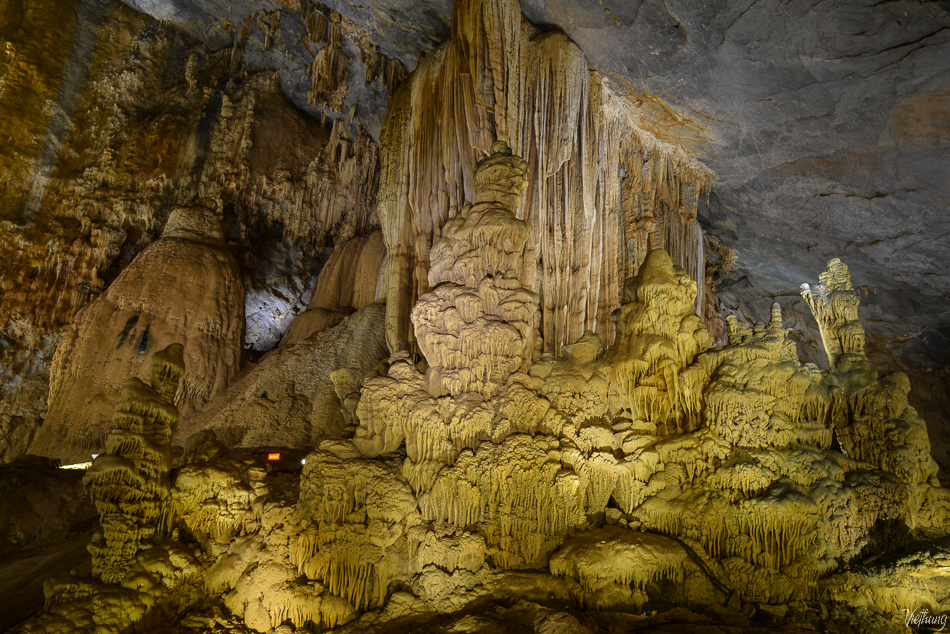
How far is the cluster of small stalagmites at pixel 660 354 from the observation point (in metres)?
6.25

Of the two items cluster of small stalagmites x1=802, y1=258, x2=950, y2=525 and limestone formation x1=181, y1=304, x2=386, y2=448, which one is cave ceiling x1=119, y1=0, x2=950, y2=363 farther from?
limestone formation x1=181, y1=304, x2=386, y2=448

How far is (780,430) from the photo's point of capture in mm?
5785

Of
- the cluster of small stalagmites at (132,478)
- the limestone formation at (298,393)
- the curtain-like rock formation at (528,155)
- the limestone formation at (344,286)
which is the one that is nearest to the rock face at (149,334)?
Result: the limestone formation at (298,393)

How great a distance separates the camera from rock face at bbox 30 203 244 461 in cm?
975

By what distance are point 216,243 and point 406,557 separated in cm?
865

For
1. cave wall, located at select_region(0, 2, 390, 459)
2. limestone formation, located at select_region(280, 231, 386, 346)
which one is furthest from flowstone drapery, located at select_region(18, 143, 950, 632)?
cave wall, located at select_region(0, 2, 390, 459)

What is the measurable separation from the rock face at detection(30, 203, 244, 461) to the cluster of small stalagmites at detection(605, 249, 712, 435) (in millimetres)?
7700

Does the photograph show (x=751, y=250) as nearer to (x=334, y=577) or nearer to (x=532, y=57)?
Answer: (x=532, y=57)

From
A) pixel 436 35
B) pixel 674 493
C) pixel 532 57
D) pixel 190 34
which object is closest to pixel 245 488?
pixel 674 493

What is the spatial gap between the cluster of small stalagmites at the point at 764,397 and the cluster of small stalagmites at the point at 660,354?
0.74 ft

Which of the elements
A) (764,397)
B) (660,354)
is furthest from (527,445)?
(764,397)

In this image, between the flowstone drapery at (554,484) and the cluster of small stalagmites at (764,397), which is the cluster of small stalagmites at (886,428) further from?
the cluster of small stalagmites at (764,397)

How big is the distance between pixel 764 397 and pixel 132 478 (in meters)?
6.33

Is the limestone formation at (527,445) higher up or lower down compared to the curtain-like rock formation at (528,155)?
lower down
